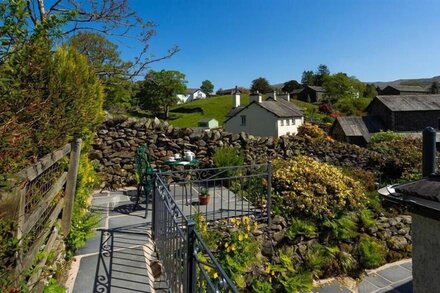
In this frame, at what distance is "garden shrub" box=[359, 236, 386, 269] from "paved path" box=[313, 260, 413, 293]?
151 mm

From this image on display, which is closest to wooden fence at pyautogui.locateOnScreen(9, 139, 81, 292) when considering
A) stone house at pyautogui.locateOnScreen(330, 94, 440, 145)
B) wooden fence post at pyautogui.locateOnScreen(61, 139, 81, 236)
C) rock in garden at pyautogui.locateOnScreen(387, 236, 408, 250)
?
wooden fence post at pyautogui.locateOnScreen(61, 139, 81, 236)

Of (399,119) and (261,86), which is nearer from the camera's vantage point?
(399,119)

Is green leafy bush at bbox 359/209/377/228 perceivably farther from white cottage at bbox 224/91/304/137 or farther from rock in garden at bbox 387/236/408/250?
white cottage at bbox 224/91/304/137

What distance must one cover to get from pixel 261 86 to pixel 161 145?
7166 centimetres

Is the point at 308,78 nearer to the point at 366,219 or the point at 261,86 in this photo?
the point at 261,86

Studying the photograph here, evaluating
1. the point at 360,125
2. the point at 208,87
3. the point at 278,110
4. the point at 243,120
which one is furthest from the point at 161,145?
the point at 208,87

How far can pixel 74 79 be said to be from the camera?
164 inches

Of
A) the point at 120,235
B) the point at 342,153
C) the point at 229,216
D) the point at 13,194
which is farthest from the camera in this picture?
the point at 342,153

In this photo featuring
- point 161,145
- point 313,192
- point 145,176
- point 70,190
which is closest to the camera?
point 70,190

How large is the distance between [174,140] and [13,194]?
6937mm

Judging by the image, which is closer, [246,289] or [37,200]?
[37,200]

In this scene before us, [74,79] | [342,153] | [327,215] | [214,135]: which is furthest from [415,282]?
[342,153]

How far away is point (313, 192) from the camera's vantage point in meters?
6.81

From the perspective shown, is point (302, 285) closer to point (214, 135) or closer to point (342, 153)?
point (214, 135)
